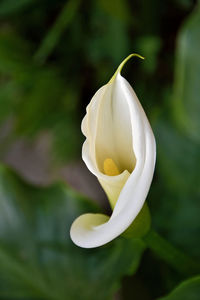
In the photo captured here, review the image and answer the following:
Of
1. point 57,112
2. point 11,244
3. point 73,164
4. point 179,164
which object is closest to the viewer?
point 11,244

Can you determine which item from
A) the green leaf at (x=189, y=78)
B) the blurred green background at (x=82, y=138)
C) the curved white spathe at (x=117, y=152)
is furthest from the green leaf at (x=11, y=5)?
the curved white spathe at (x=117, y=152)

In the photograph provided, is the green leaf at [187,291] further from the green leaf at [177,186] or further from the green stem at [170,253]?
the green leaf at [177,186]

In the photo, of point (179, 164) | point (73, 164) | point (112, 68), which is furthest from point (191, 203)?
point (73, 164)

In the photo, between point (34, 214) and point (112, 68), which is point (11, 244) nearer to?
point (34, 214)

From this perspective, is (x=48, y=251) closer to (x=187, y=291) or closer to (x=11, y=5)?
(x=187, y=291)

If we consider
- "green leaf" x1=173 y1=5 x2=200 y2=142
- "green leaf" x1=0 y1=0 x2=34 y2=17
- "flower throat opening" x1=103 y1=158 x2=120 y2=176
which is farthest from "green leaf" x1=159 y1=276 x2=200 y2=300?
"green leaf" x1=0 y1=0 x2=34 y2=17

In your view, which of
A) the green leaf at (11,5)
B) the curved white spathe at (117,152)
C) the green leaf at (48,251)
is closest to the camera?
the curved white spathe at (117,152)
